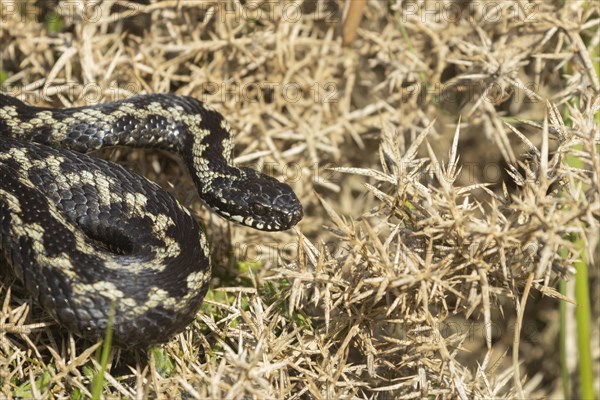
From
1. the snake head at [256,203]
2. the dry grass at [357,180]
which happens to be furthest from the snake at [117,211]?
the dry grass at [357,180]

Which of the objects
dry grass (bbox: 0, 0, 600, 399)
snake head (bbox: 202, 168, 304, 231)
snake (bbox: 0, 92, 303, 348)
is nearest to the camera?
dry grass (bbox: 0, 0, 600, 399)

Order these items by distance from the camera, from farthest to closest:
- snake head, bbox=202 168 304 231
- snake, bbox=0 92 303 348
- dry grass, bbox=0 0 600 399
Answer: snake head, bbox=202 168 304 231, snake, bbox=0 92 303 348, dry grass, bbox=0 0 600 399

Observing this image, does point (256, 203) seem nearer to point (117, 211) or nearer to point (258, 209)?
point (258, 209)

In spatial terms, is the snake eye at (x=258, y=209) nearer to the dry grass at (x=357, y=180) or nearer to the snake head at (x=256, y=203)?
the snake head at (x=256, y=203)

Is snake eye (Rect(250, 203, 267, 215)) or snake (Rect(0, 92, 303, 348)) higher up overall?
snake (Rect(0, 92, 303, 348))

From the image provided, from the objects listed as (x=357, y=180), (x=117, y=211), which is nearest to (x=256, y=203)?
(x=117, y=211)

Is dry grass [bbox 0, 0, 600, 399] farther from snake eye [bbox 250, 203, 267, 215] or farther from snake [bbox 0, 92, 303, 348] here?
snake eye [bbox 250, 203, 267, 215]

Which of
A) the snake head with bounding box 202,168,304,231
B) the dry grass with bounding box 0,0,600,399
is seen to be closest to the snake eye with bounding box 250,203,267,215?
the snake head with bounding box 202,168,304,231

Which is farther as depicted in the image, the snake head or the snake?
the snake head
